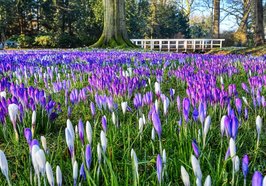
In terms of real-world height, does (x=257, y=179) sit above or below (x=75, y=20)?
below

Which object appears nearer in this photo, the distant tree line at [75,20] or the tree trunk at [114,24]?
the tree trunk at [114,24]

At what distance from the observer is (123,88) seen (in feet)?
9.63

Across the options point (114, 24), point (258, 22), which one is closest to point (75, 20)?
point (114, 24)

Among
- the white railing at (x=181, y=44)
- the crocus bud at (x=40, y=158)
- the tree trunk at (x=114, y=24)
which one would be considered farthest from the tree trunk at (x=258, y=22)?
the crocus bud at (x=40, y=158)

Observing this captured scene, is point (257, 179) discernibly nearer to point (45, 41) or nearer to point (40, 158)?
point (40, 158)

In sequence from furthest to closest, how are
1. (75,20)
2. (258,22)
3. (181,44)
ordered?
(75,20), (181,44), (258,22)

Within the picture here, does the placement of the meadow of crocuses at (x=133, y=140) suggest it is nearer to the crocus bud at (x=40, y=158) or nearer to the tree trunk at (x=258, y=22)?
the crocus bud at (x=40, y=158)

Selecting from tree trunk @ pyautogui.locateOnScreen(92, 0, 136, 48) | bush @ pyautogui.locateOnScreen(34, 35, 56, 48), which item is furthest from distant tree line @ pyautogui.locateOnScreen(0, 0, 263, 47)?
tree trunk @ pyautogui.locateOnScreen(92, 0, 136, 48)

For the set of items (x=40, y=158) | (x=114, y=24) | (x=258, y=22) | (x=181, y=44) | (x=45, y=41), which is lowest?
(x=40, y=158)

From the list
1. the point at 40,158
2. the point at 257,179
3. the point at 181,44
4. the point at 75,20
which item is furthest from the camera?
the point at 75,20

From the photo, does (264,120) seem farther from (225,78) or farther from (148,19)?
(148,19)

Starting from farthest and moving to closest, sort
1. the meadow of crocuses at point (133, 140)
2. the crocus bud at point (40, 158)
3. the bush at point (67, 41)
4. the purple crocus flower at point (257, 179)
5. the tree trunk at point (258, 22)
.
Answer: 1. the bush at point (67, 41)
2. the tree trunk at point (258, 22)
3. the meadow of crocuses at point (133, 140)
4. the crocus bud at point (40, 158)
5. the purple crocus flower at point (257, 179)

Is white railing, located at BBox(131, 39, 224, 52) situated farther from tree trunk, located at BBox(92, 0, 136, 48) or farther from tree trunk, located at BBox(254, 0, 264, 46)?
tree trunk, located at BBox(254, 0, 264, 46)

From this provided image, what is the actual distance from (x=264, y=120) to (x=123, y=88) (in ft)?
3.79
